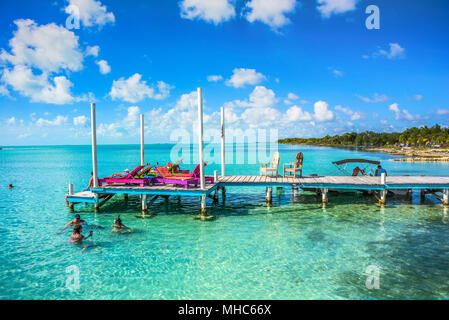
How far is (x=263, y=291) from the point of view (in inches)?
290

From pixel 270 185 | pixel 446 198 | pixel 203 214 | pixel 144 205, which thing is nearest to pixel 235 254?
pixel 203 214

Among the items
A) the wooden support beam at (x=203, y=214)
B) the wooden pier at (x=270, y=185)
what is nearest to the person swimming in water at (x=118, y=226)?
the wooden pier at (x=270, y=185)

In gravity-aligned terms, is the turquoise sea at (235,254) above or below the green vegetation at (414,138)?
below

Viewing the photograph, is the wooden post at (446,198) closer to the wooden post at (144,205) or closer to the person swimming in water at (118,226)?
the wooden post at (144,205)

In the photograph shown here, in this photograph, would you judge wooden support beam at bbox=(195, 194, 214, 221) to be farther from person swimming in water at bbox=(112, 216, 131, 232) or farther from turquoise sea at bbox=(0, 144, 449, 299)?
person swimming in water at bbox=(112, 216, 131, 232)

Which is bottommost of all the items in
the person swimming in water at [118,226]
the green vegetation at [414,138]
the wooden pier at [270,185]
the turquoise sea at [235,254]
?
the turquoise sea at [235,254]

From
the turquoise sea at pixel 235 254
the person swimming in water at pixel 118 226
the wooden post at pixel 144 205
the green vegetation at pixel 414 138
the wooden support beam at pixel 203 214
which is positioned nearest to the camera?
→ the turquoise sea at pixel 235 254

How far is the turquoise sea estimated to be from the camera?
24.5ft

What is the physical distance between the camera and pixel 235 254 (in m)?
9.69

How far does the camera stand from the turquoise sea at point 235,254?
7.46 metres

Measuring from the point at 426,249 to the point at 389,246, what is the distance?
116cm

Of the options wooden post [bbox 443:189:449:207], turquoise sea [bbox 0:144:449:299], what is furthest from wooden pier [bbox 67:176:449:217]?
turquoise sea [bbox 0:144:449:299]

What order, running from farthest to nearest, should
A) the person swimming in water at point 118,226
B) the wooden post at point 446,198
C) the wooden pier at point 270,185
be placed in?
the wooden post at point 446,198
the wooden pier at point 270,185
the person swimming in water at point 118,226

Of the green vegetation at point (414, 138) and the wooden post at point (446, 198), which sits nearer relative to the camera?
the wooden post at point (446, 198)
